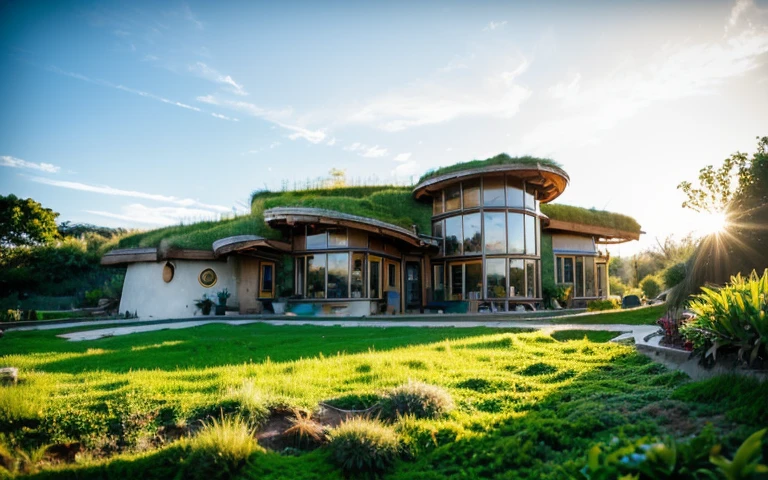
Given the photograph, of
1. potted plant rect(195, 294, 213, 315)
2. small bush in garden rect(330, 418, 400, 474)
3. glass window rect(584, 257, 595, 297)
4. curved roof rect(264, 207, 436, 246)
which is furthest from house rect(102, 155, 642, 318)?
small bush in garden rect(330, 418, 400, 474)

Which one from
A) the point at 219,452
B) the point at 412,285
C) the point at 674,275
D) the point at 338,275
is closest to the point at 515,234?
the point at 412,285

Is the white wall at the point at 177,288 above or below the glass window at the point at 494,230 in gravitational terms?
below

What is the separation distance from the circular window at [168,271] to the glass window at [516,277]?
1479 centimetres


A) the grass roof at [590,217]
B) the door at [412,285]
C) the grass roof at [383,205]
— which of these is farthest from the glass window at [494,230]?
the grass roof at [590,217]

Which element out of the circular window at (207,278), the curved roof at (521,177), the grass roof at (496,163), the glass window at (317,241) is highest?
the grass roof at (496,163)

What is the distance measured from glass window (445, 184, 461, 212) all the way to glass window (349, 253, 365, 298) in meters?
5.09

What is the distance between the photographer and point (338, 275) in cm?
1892

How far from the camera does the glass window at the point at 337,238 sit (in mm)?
18875

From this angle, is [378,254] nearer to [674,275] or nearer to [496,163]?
[496,163]

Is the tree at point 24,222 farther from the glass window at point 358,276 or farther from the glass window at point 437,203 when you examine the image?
the glass window at point 437,203

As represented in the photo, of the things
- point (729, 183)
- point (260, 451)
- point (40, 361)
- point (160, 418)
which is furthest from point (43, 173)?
point (729, 183)

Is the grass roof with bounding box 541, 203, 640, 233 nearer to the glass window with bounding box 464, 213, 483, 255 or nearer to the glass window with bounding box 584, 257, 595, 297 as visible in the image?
the glass window with bounding box 584, 257, 595, 297

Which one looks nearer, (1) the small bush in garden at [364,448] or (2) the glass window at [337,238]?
(1) the small bush in garden at [364,448]

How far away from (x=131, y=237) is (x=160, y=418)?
2435cm
